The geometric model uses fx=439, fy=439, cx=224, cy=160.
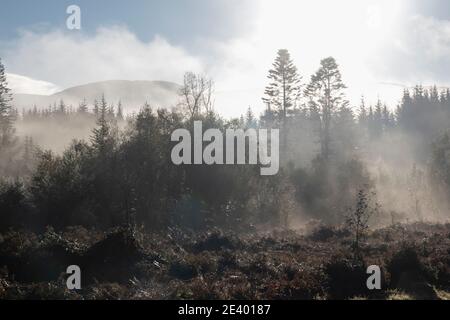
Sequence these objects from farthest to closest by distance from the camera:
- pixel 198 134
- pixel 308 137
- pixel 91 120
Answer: pixel 91 120, pixel 308 137, pixel 198 134

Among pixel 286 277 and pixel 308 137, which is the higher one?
pixel 308 137

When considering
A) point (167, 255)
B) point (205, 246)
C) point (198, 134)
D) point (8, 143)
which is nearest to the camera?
point (167, 255)

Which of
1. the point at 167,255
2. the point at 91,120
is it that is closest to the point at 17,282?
the point at 167,255

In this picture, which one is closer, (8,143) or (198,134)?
(198,134)

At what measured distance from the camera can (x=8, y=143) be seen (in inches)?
2271

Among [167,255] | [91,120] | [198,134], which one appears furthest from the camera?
[91,120]

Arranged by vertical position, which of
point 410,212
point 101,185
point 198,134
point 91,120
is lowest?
point 410,212

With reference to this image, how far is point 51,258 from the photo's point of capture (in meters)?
15.9

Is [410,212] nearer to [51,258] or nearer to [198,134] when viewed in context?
[198,134]

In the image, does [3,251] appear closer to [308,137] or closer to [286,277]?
[286,277]

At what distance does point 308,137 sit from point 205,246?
2078 inches
